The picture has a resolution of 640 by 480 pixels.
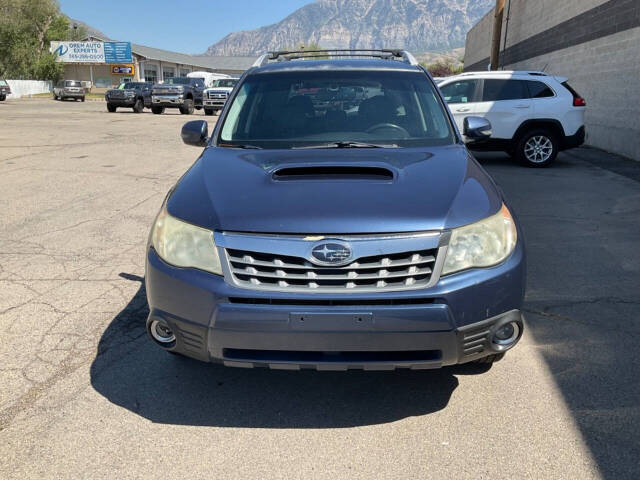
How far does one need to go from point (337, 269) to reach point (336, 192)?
17.5 inches

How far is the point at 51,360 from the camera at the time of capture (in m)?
3.43

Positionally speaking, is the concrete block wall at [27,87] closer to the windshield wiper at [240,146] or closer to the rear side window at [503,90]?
the rear side window at [503,90]

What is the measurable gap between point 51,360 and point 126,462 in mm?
1181

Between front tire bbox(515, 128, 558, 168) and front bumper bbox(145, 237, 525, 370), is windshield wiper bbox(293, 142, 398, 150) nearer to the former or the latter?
front bumper bbox(145, 237, 525, 370)

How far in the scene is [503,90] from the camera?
11477 millimetres

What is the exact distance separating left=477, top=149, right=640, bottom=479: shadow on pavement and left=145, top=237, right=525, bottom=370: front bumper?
0.74 metres

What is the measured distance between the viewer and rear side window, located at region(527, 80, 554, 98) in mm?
11227

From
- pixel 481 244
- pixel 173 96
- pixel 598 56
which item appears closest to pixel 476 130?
pixel 481 244

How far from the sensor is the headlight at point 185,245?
2.60 m

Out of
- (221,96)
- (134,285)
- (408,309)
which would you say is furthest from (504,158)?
Answer: (221,96)

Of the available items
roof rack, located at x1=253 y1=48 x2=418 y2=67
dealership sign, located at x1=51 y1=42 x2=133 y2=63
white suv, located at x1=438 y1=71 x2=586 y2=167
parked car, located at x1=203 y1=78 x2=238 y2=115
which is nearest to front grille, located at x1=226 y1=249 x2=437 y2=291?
roof rack, located at x1=253 y1=48 x2=418 y2=67

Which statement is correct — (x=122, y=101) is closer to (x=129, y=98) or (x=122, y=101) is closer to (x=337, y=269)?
(x=129, y=98)

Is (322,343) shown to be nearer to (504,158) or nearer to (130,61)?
(504,158)

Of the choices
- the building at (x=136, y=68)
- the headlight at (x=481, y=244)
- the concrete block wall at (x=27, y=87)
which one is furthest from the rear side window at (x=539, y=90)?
the building at (x=136, y=68)
